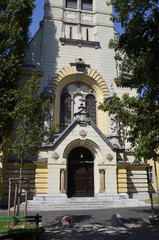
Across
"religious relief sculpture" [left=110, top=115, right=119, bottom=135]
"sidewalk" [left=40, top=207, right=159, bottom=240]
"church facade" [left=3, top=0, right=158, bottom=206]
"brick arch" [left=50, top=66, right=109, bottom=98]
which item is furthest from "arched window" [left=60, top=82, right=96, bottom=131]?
"sidewalk" [left=40, top=207, right=159, bottom=240]

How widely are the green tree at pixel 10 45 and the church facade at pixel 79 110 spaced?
3.40 metres

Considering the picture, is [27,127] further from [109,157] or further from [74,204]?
[109,157]

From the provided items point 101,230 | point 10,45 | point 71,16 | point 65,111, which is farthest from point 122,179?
point 71,16

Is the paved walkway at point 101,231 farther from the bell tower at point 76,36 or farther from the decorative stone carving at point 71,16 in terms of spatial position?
the decorative stone carving at point 71,16

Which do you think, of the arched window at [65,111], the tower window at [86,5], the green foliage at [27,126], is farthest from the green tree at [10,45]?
the tower window at [86,5]

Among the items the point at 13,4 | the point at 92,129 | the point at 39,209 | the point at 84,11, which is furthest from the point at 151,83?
the point at 84,11

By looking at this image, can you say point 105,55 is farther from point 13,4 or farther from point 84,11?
point 13,4

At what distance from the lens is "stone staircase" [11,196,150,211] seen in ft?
46.3

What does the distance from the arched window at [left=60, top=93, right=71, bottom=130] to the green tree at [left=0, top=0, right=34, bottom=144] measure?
18.6 ft

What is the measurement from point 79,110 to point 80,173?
17.6 feet

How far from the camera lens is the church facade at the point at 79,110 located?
16422 millimetres

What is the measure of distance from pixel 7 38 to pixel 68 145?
9715mm

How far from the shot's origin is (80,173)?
57.3 ft

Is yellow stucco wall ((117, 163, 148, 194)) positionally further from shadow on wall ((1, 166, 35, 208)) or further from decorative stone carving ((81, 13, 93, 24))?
decorative stone carving ((81, 13, 93, 24))
